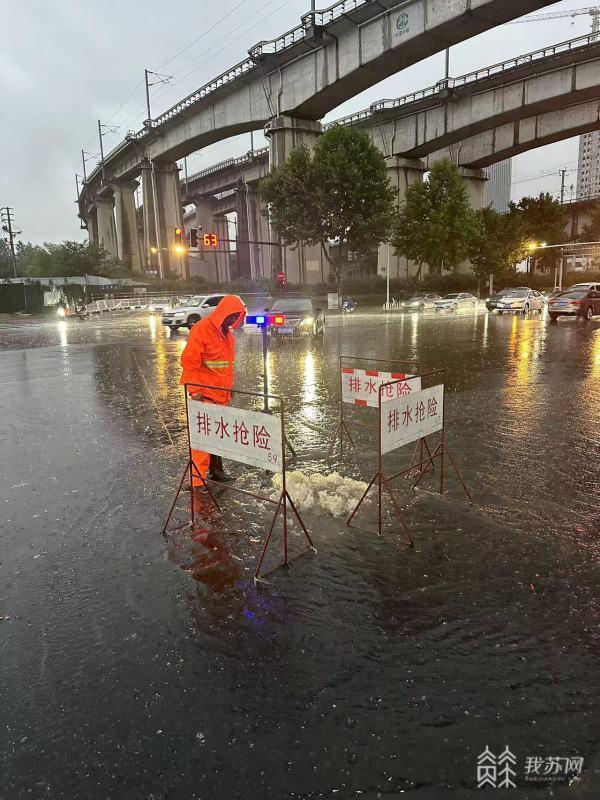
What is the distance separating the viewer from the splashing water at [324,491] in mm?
5105

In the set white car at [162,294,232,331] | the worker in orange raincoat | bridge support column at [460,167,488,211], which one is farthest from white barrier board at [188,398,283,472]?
bridge support column at [460,167,488,211]

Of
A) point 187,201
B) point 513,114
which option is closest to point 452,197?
point 513,114

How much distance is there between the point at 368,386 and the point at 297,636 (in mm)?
3365

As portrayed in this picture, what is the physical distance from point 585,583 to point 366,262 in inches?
3118

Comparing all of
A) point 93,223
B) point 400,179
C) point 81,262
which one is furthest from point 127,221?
point 400,179

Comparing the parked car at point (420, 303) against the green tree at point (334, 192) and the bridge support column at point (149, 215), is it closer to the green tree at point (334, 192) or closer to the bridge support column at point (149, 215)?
the green tree at point (334, 192)

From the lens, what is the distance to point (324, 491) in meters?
5.42

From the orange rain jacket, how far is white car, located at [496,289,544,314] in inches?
1301

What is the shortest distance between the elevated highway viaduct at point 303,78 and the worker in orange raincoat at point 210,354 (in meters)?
29.0

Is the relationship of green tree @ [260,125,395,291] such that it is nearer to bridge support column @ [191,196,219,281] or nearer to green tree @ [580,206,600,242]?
green tree @ [580,206,600,242]

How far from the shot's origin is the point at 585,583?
378cm

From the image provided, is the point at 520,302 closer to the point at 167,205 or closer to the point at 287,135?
the point at 287,135

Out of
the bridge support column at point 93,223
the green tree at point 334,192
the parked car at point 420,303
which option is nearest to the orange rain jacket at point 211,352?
the green tree at point 334,192

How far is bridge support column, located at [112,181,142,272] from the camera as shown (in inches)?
2955
